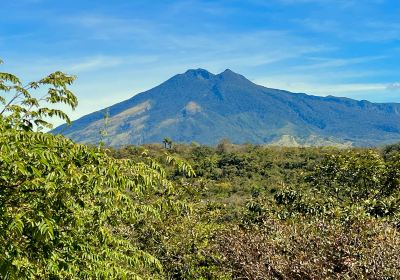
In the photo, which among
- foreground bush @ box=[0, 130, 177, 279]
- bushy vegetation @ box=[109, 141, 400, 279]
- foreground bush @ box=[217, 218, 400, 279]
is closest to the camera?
foreground bush @ box=[0, 130, 177, 279]

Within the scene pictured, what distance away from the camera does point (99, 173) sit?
7.37 meters

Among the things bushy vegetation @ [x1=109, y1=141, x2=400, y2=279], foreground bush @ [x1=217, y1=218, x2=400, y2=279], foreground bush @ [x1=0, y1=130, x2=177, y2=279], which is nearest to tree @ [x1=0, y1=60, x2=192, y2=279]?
foreground bush @ [x1=0, y1=130, x2=177, y2=279]

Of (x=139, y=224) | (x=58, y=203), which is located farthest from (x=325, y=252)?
(x=139, y=224)

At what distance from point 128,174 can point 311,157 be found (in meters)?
106

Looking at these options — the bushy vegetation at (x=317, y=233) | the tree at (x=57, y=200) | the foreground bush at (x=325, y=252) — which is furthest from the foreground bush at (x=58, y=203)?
the foreground bush at (x=325, y=252)

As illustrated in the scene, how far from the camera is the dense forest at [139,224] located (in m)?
6.72

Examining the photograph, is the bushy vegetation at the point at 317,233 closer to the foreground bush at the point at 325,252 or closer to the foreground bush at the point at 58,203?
the foreground bush at the point at 325,252

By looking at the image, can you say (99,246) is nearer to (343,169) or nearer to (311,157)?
(343,169)

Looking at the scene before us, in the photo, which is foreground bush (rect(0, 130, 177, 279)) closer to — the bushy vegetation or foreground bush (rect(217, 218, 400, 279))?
the bushy vegetation

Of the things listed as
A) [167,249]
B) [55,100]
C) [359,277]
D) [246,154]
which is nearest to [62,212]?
[55,100]

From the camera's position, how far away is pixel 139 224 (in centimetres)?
2844

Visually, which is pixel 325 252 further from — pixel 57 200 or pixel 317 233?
pixel 57 200

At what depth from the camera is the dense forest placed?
672 centimetres

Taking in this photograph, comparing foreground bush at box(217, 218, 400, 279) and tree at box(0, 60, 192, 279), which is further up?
tree at box(0, 60, 192, 279)
